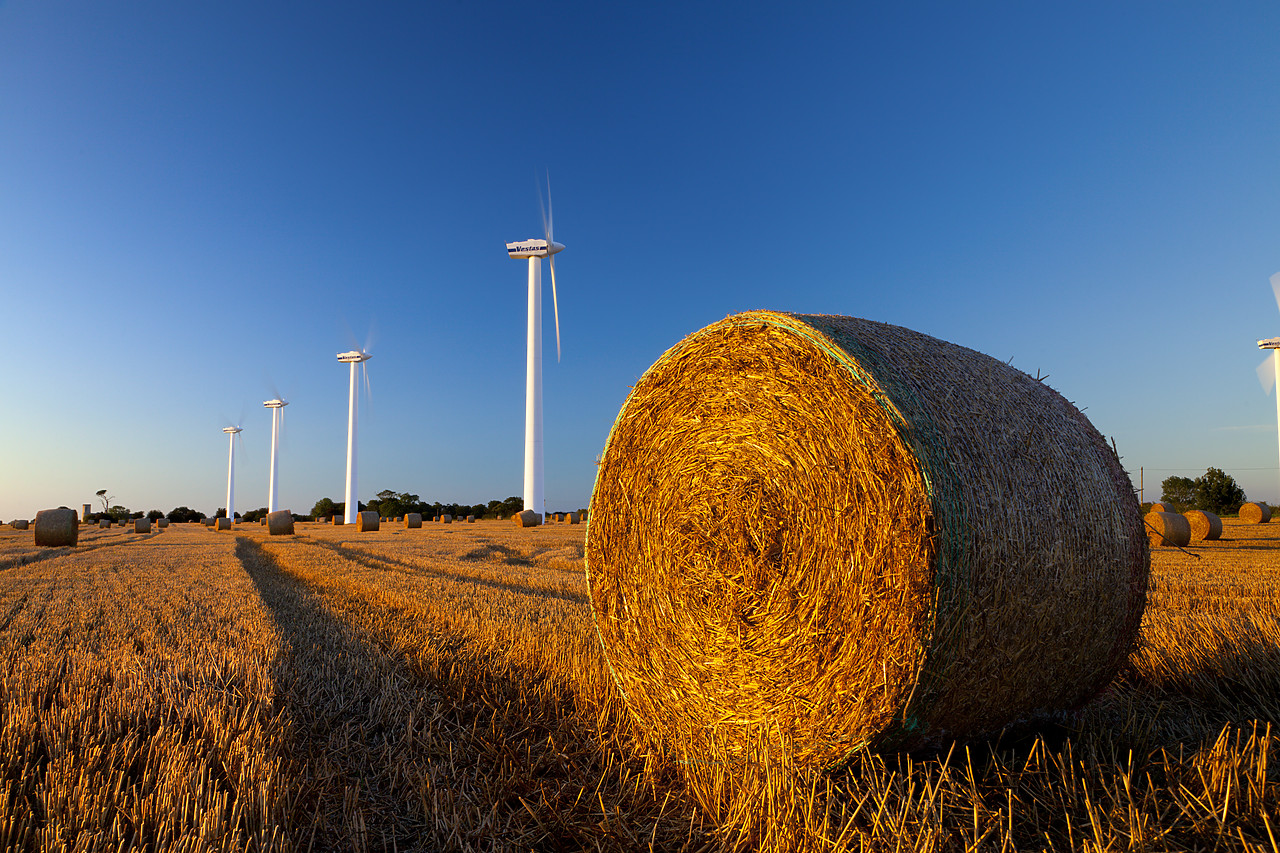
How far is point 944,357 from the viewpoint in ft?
12.0

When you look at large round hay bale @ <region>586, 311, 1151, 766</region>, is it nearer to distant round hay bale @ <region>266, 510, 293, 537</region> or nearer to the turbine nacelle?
distant round hay bale @ <region>266, 510, 293, 537</region>

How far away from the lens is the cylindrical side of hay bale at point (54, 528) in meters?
22.4

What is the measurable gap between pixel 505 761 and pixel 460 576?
835 centimetres

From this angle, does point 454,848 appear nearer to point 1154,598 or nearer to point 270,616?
point 270,616

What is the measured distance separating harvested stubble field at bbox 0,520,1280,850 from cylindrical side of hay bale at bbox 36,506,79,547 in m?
21.7

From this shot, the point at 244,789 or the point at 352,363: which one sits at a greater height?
the point at 352,363

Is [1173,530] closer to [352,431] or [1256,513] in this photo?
[1256,513]

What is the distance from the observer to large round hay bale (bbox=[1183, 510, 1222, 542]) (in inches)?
755

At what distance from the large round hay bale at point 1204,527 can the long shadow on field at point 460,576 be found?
62.4 feet

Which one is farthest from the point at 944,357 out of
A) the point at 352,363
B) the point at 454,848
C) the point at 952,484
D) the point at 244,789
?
the point at 352,363

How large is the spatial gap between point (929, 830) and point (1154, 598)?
255 inches

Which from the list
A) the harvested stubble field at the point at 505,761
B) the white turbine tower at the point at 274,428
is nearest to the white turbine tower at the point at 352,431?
the white turbine tower at the point at 274,428

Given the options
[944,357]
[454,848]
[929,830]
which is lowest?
[454,848]

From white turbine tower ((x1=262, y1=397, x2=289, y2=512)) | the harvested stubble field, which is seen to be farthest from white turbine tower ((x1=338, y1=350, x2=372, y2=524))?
the harvested stubble field
